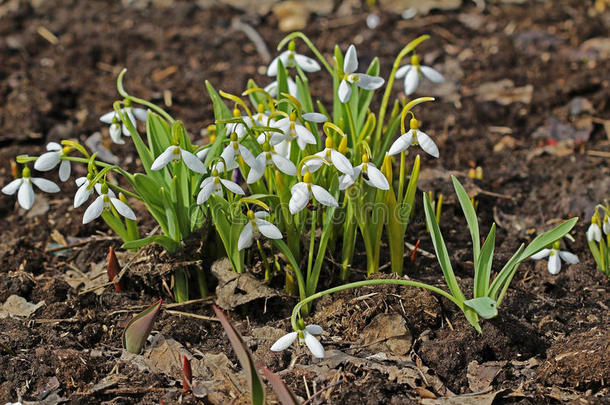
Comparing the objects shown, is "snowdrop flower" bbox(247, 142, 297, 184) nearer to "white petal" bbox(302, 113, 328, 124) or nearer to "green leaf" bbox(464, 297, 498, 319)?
"white petal" bbox(302, 113, 328, 124)

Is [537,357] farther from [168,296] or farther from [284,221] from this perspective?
[168,296]

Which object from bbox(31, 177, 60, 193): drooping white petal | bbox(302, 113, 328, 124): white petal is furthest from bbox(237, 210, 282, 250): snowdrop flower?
bbox(31, 177, 60, 193): drooping white petal

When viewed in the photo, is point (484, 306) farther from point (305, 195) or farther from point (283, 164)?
point (283, 164)

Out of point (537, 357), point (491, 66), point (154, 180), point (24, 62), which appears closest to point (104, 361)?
point (154, 180)

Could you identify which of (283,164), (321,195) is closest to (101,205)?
(283,164)

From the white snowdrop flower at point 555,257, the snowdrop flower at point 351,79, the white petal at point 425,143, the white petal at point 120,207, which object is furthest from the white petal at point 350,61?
the white snowdrop flower at point 555,257
